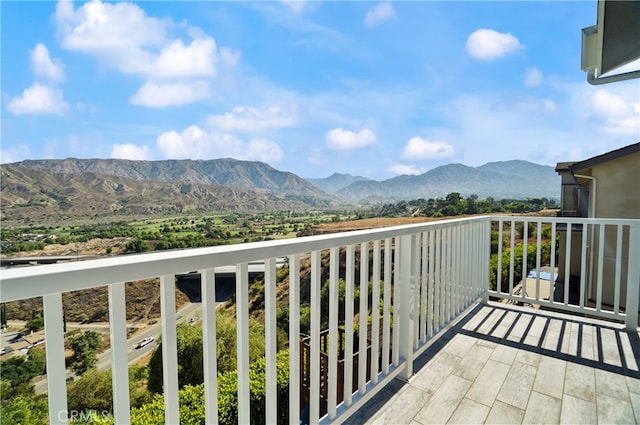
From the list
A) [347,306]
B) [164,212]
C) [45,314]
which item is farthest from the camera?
[164,212]

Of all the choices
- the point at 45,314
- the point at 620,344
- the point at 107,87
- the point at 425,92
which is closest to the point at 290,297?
the point at 45,314

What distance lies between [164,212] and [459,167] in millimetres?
85198

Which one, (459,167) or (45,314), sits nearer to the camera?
(45,314)

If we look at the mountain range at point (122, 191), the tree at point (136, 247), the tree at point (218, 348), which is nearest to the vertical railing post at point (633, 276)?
the tree at point (218, 348)

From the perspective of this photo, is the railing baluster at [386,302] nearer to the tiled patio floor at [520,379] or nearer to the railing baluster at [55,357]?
the tiled patio floor at [520,379]

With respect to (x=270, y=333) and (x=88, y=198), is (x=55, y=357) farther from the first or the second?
(x=88, y=198)

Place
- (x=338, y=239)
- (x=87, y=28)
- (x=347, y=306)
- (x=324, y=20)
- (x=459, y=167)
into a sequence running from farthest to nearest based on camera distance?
(x=459, y=167) < (x=87, y=28) < (x=324, y=20) < (x=347, y=306) < (x=338, y=239)

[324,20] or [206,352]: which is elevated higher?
[324,20]

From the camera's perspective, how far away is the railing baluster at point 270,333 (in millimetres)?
1241

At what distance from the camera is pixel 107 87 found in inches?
1173

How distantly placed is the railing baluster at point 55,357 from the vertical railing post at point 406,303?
1707mm

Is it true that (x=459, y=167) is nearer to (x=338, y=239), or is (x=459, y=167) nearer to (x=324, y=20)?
(x=324, y=20)

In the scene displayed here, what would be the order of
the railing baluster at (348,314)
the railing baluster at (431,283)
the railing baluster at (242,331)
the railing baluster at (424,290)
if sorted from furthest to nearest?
the railing baluster at (431,283) → the railing baluster at (424,290) → the railing baluster at (348,314) → the railing baluster at (242,331)

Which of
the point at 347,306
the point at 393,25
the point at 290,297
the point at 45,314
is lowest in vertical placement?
the point at 347,306
